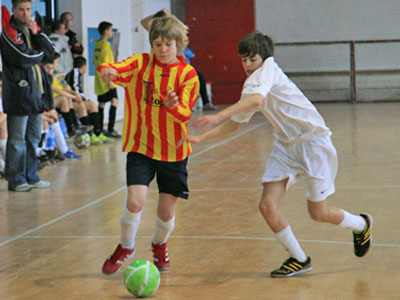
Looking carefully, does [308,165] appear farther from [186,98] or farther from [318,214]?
[186,98]

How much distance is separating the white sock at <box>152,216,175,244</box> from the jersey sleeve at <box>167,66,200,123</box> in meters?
0.65

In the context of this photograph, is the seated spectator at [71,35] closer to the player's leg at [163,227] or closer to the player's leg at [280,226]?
the player's leg at [163,227]

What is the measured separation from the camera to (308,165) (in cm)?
397

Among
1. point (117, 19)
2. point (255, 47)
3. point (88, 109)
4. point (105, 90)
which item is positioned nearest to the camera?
point (255, 47)

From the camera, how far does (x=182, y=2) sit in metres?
21.2

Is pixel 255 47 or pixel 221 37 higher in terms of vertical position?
pixel 221 37

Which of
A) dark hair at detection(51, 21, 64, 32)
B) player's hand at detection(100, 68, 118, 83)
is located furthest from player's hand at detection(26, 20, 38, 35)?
dark hair at detection(51, 21, 64, 32)

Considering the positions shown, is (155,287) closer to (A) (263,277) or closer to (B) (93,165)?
(A) (263,277)

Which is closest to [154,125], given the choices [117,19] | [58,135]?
[58,135]

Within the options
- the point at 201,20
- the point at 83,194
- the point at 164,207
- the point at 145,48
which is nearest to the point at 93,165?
the point at 83,194

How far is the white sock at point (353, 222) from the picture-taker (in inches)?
164

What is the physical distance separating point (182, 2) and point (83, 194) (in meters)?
15.1

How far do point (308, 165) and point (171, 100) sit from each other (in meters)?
0.89

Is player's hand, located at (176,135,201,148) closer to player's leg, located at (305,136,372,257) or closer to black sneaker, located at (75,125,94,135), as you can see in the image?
player's leg, located at (305,136,372,257)
